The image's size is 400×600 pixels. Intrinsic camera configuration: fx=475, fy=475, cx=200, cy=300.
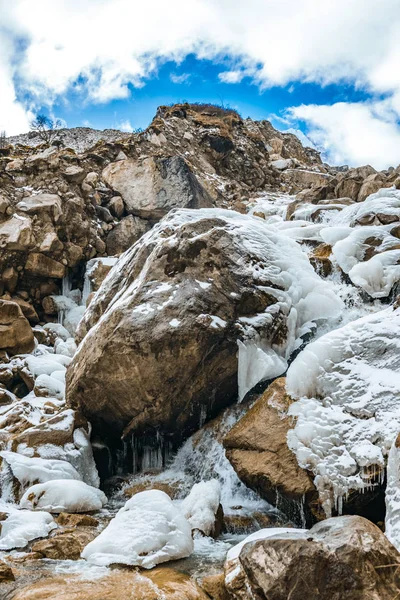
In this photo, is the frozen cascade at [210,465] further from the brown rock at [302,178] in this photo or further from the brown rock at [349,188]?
the brown rock at [302,178]

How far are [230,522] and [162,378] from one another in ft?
7.71

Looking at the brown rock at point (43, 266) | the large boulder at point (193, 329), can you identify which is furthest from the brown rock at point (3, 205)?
the large boulder at point (193, 329)

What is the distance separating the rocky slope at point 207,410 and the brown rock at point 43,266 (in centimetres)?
4

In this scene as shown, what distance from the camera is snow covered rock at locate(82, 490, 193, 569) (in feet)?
14.5

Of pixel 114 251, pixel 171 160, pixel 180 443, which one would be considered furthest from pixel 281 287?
pixel 171 160

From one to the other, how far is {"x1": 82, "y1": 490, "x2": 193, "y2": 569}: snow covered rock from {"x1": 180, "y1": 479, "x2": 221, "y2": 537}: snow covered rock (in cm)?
41

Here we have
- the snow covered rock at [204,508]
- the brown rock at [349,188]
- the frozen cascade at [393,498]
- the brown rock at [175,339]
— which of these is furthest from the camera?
the brown rock at [349,188]

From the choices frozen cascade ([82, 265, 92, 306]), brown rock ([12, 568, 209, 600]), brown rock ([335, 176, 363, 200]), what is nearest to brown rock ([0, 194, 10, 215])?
frozen cascade ([82, 265, 92, 306])

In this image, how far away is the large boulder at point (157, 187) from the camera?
55.7ft

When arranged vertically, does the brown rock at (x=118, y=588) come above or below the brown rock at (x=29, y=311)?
below

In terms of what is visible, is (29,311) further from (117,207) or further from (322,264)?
(322,264)

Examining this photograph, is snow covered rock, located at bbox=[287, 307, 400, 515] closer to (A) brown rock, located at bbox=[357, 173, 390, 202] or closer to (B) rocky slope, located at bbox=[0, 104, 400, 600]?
(B) rocky slope, located at bbox=[0, 104, 400, 600]

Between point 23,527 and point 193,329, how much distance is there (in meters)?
3.33

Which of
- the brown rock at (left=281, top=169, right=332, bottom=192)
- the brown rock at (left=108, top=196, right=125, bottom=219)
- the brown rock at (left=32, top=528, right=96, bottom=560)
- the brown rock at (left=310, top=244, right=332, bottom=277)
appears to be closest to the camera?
the brown rock at (left=32, top=528, right=96, bottom=560)
